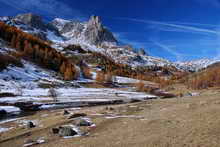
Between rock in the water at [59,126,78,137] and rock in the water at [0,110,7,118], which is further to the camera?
rock in the water at [0,110,7,118]

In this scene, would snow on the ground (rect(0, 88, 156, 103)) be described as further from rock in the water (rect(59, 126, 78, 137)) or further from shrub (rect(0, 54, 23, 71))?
rock in the water (rect(59, 126, 78, 137))

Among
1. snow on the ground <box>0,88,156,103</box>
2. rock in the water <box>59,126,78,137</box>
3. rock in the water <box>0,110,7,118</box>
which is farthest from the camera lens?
snow on the ground <box>0,88,156,103</box>

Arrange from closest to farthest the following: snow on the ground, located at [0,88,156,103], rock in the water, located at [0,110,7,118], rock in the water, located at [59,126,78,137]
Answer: rock in the water, located at [59,126,78,137]
rock in the water, located at [0,110,7,118]
snow on the ground, located at [0,88,156,103]

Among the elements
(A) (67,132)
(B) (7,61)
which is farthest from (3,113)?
(B) (7,61)

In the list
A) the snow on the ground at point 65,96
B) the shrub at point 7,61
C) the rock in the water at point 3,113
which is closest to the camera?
the rock in the water at point 3,113

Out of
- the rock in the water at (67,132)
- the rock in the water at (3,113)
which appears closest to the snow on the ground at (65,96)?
the rock in the water at (3,113)

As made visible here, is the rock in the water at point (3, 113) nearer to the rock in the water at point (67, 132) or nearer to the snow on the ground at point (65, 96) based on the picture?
the snow on the ground at point (65, 96)

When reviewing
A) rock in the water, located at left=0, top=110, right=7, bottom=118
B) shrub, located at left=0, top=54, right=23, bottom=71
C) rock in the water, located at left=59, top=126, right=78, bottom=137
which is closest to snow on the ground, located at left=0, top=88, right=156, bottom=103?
rock in the water, located at left=0, top=110, right=7, bottom=118

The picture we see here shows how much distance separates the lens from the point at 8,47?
199 metres

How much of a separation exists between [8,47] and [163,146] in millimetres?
211343

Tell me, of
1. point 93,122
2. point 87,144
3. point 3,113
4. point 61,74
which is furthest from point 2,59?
point 87,144

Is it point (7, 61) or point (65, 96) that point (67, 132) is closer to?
point (65, 96)

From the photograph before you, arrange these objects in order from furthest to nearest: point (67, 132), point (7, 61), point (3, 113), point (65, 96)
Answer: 1. point (7, 61)
2. point (65, 96)
3. point (3, 113)
4. point (67, 132)

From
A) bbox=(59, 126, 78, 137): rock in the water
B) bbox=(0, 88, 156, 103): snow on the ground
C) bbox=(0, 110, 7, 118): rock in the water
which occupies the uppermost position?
bbox=(0, 88, 156, 103): snow on the ground
